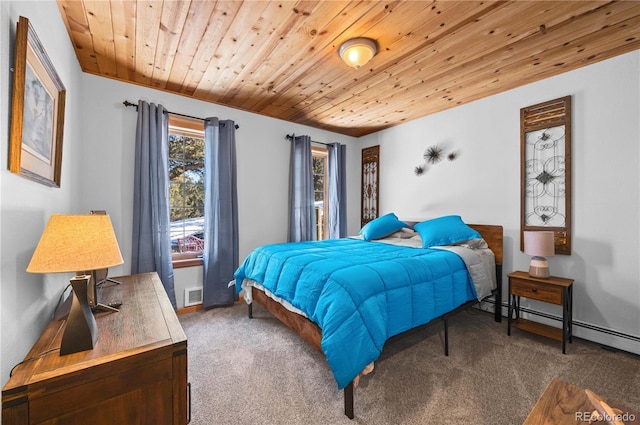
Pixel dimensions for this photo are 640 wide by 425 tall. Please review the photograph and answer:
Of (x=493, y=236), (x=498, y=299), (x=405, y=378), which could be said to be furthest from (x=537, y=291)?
(x=405, y=378)

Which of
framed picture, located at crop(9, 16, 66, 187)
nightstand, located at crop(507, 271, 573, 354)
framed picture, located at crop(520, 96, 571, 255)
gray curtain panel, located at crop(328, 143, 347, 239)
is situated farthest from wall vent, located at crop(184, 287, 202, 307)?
framed picture, located at crop(520, 96, 571, 255)

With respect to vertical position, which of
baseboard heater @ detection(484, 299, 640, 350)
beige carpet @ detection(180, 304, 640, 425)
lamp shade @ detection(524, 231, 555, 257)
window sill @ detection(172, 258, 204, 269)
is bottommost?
beige carpet @ detection(180, 304, 640, 425)

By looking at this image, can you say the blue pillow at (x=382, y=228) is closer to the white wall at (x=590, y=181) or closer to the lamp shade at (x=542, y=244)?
the white wall at (x=590, y=181)

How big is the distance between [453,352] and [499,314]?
3.35ft

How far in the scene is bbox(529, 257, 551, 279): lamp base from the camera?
2518 mm

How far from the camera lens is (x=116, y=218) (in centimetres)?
277

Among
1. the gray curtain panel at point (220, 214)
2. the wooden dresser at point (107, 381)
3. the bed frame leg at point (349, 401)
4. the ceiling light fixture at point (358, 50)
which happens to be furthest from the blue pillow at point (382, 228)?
the wooden dresser at point (107, 381)

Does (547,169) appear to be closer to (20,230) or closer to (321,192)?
(321,192)

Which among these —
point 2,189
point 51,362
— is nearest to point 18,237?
point 2,189

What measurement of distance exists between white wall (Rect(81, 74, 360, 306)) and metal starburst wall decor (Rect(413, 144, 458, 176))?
1.49 meters

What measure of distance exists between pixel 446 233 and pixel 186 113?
326 cm

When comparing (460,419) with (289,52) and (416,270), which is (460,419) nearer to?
(416,270)

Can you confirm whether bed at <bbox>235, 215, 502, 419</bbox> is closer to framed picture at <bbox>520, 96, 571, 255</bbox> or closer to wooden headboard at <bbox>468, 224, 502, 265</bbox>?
wooden headboard at <bbox>468, 224, 502, 265</bbox>

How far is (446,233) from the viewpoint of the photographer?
297 cm
